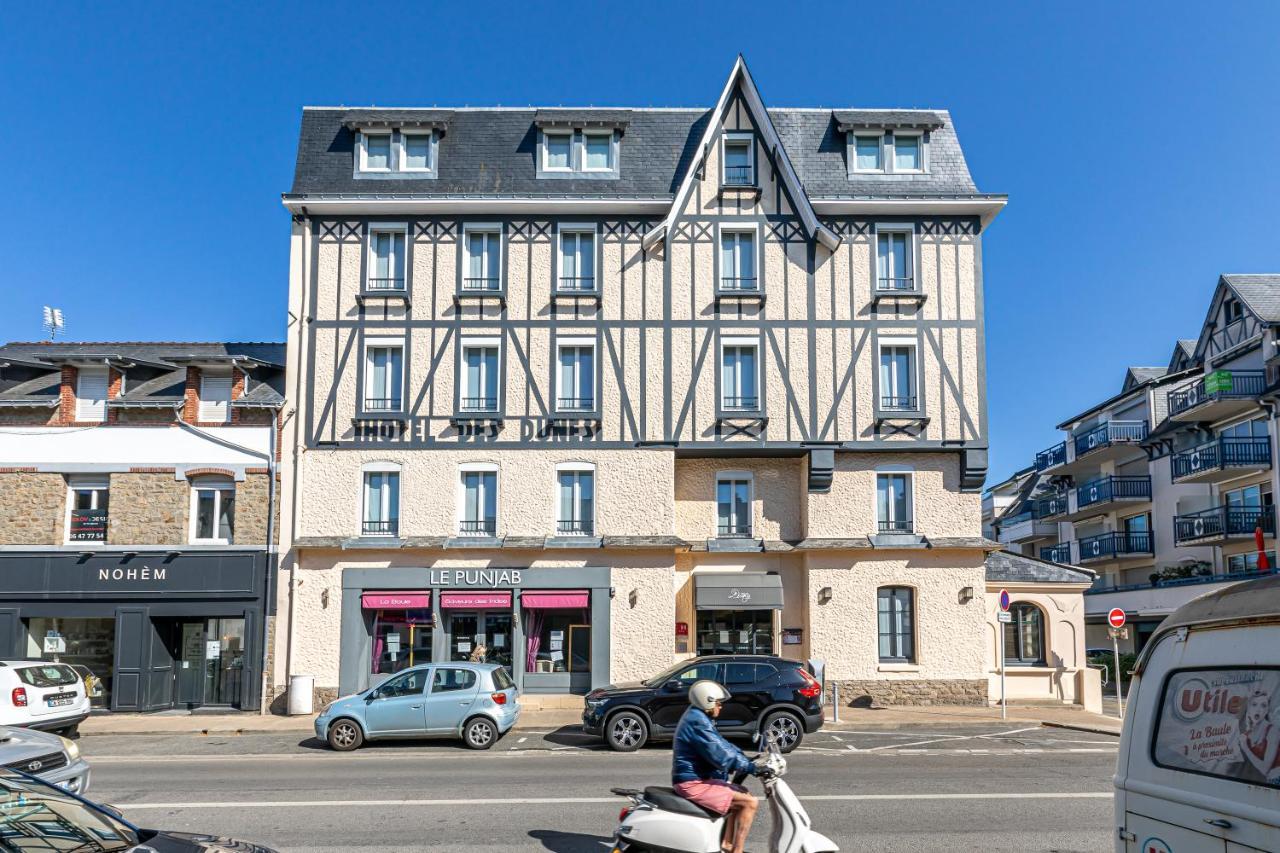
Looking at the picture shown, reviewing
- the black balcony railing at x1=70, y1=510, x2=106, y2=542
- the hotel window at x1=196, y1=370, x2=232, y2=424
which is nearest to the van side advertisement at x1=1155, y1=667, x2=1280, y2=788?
the hotel window at x1=196, y1=370, x2=232, y2=424

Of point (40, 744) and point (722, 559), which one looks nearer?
point (40, 744)

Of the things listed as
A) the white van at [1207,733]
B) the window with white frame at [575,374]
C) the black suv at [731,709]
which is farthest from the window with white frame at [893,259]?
the white van at [1207,733]

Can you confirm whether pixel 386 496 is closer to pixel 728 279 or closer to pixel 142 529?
pixel 142 529

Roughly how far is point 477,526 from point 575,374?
427cm

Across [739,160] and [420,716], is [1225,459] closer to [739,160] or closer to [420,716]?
[739,160]

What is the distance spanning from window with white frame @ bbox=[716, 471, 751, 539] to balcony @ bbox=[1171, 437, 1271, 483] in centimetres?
2180

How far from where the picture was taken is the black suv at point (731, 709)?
15828 mm

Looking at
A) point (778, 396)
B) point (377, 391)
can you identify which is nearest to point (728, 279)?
point (778, 396)

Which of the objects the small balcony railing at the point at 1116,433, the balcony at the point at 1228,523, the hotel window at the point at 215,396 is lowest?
the balcony at the point at 1228,523

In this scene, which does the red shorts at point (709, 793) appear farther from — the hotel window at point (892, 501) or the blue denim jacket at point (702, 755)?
the hotel window at point (892, 501)

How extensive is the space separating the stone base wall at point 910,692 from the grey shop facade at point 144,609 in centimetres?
1354

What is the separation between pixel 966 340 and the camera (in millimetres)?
23547

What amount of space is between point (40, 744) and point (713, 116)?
1911cm

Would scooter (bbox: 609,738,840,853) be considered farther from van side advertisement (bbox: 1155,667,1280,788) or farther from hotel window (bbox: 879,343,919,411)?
hotel window (bbox: 879,343,919,411)
